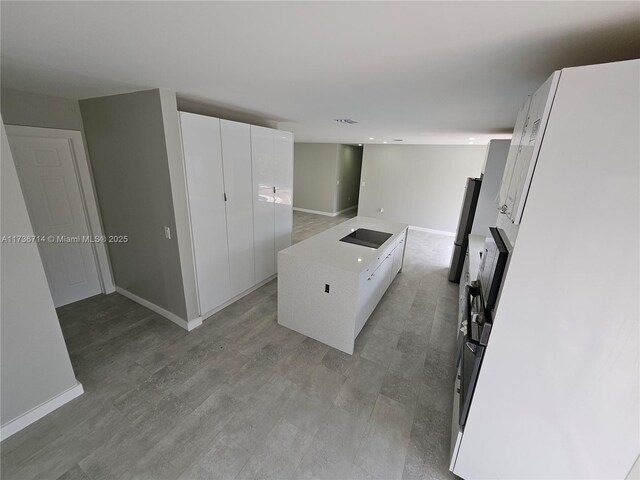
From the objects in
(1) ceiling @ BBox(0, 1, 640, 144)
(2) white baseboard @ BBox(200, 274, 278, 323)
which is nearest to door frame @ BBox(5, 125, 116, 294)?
(1) ceiling @ BBox(0, 1, 640, 144)

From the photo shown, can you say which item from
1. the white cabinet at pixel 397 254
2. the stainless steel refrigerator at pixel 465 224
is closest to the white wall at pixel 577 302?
the white cabinet at pixel 397 254

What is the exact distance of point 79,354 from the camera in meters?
2.37

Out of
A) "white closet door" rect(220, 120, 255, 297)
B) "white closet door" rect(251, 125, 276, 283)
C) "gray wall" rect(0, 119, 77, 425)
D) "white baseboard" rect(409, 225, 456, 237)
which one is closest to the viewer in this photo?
"gray wall" rect(0, 119, 77, 425)

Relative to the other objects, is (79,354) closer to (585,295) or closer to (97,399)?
(97,399)

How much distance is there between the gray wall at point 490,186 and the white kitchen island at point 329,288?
171 cm

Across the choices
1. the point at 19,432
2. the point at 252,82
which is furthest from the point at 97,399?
the point at 252,82

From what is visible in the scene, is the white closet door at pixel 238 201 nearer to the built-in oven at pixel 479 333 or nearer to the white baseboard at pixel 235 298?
the white baseboard at pixel 235 298

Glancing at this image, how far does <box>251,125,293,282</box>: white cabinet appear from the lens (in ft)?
10.6

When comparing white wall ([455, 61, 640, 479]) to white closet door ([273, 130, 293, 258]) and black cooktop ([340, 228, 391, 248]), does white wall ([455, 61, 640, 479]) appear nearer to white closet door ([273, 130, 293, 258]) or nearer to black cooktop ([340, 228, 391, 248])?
black cooktop ([340, 228, 391, 248])

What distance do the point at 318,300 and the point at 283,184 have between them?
1903mm

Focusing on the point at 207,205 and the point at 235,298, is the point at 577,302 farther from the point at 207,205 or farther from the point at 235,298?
the point at 235,298

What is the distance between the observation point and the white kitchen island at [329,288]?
7.78ft

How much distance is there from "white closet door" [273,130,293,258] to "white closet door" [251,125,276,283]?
110 mm

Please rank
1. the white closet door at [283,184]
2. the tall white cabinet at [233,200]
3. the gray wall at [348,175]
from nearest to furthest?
the tall white cabinet at [233,200] < the white closet door at [283,184] < the gray wall at [348,175]
